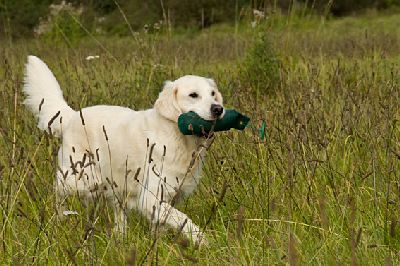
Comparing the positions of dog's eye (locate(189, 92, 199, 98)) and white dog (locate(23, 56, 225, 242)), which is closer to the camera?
white dog (locate(23, 56, 225, 242))

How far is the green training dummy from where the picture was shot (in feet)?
11.3

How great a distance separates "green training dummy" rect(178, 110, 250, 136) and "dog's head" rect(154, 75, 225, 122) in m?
0.06

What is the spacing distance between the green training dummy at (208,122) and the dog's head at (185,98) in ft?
0.20

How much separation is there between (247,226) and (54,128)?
1.85 m

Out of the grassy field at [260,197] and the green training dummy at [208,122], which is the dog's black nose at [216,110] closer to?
the green training dummy at [208,122]

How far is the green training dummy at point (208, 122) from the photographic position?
136 inches

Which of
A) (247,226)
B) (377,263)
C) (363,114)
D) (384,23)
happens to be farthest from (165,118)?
(384,23)

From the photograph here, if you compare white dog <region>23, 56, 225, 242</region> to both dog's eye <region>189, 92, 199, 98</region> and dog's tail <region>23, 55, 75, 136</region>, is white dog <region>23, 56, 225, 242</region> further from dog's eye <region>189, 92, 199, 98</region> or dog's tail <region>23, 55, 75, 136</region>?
dog's tail <region>23, 55, 75, 136</region>

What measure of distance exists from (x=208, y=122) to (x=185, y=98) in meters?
0.24

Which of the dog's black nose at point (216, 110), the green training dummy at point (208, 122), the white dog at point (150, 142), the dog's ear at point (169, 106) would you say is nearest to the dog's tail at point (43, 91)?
the white dog at point (150, 142)

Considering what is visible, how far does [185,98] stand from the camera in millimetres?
3625

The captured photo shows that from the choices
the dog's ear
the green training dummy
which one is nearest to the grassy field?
the green training dummy

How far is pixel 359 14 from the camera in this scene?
87.7ft

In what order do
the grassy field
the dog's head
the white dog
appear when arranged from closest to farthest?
the grassy field, the white dog, the dog's head
